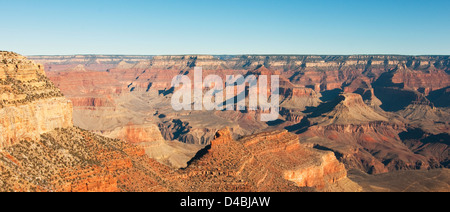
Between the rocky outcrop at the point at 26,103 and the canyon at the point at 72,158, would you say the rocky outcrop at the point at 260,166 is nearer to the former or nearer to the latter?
the canyon at the point at 72,158

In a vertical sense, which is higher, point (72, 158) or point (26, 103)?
point (26, 103)

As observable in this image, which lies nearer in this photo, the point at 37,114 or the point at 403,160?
the point at 37,114

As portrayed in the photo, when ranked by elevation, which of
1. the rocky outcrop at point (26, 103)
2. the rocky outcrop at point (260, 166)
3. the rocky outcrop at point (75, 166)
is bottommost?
the rocky outcrop at point (260, 166)

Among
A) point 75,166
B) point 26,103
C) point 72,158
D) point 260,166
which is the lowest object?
point 260,166

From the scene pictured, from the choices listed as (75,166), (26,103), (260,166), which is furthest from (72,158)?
(260,166)

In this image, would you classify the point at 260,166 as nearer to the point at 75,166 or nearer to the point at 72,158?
the point at 72,158

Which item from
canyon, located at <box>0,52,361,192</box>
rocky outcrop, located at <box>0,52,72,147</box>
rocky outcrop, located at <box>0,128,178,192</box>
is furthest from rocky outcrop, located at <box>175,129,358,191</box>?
rocky outcrop, located at <box>0,52,72,147</box>

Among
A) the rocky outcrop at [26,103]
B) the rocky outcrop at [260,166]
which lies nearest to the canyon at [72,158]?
the rocky outcrop at [26,103]

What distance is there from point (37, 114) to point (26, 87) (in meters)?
3.06

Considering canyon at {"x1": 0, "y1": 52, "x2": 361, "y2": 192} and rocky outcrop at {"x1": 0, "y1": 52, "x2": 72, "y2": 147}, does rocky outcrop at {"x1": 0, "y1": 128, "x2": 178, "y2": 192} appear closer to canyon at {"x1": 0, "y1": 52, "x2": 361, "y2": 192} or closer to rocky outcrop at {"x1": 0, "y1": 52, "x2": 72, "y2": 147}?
canyon at {"x1": 0, "y1": 52, "x2": 361, "y2": 192}

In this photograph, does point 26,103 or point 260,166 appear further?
point 260,166
